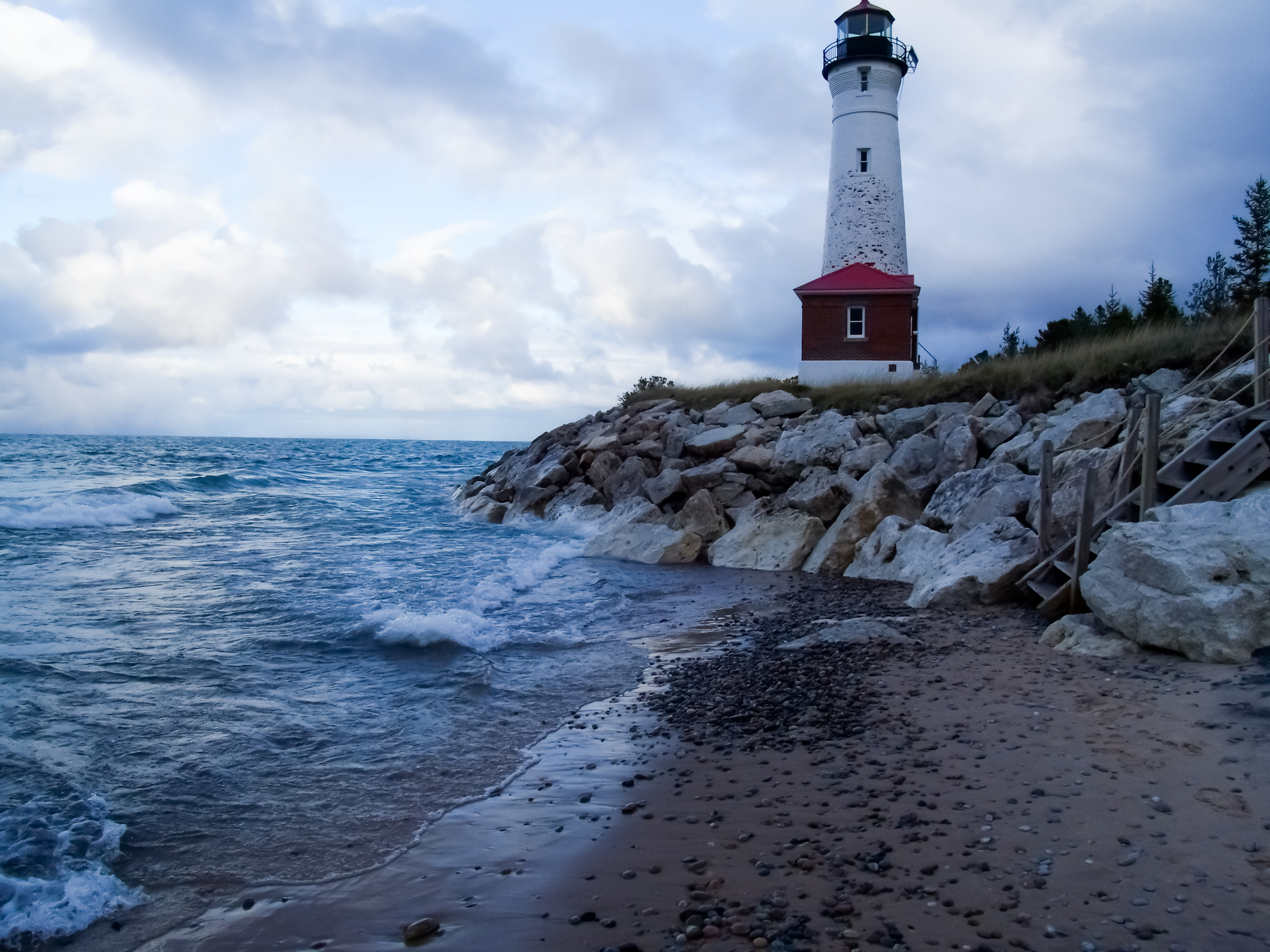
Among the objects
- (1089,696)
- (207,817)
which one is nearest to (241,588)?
(207,817)

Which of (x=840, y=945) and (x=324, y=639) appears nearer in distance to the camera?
(x=840, y=945)

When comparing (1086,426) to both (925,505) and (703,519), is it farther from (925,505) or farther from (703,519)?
(703,519)

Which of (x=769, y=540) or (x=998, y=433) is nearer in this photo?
(x=769, y=540)

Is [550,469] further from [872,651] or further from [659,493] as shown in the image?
[872,651]

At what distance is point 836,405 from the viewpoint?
24156 millimetres

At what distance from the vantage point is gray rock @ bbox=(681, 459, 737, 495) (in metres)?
19.6

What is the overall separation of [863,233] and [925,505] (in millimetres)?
16458

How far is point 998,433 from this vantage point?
16.6m

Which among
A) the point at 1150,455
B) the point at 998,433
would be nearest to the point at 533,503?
the point at 998,433

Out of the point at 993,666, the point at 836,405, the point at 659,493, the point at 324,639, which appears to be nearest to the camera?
the point at 993,666

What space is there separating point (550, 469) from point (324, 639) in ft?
50.2

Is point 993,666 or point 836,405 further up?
point 836,405

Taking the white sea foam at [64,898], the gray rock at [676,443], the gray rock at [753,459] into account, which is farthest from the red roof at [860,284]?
the white sea foam at [64,898]

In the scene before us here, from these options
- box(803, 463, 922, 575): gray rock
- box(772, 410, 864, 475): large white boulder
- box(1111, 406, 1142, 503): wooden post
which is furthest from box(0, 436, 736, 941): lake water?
box(1111, 406, 1142, 503): wooden post
